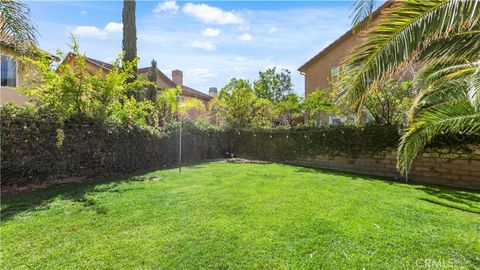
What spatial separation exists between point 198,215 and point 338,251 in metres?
2.78

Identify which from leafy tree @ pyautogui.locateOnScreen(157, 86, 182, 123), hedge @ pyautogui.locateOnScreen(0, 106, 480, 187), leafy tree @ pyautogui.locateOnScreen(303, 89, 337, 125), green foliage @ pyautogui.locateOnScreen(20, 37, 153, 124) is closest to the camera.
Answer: hedge @ pyautogui.locateOnScreen(0, 106, 480, 187)

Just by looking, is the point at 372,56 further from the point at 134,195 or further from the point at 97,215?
the point at 134,195

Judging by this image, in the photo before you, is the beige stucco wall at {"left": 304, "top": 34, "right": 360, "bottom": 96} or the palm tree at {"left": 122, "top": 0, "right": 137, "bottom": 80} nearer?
the palm tree at {"left": 122, "top": 0, "right": 137, "bottom": 80}

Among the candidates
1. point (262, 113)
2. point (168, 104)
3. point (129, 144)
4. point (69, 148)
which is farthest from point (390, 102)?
point (69, 148)

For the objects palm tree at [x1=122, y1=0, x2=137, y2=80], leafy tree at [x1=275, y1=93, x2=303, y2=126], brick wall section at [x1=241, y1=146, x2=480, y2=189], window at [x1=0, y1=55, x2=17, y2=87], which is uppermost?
palm tree at [x1=122, y1=0, x2=137, y2=80]

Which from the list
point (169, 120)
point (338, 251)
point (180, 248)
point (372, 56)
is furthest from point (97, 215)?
point (169, 120)

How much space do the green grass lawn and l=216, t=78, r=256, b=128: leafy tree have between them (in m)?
12.3

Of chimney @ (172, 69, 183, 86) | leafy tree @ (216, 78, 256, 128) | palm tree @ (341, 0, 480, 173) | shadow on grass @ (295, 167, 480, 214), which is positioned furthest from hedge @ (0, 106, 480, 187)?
chimney @ (172, 69, 183, 86)

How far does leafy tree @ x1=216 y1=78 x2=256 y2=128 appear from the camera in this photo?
66.5ft

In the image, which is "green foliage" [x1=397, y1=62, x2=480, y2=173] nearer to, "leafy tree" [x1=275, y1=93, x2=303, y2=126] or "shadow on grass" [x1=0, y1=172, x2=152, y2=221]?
"shadow on grass" [x1=0, y1=172, x2=152, y2=221]

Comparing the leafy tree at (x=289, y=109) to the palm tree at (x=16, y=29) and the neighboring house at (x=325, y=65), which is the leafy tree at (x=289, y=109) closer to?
the neighboring house at (x=325, y=65)

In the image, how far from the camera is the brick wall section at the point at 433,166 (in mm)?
10258

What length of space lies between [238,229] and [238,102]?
15721 millimetres

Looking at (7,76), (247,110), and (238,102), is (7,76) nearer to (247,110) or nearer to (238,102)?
(238,102)
